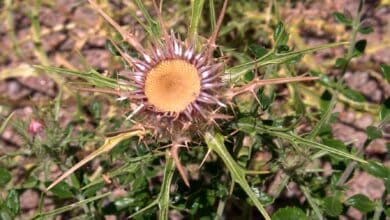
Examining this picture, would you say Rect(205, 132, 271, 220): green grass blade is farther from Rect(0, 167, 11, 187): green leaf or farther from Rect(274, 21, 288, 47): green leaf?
Rect(0, 167, 11, 187): green leaf

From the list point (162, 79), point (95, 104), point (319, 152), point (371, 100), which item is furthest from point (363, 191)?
point (162, 79)

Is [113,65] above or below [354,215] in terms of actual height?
above

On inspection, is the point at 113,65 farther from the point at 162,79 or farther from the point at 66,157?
the point at 162,79

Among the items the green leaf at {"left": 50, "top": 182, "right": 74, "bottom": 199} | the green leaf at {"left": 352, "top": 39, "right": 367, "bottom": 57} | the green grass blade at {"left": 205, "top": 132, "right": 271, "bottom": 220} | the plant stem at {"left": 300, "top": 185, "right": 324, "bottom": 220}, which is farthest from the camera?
the green leaf at {"left": 352, "top": 39, "right": 367, "bottom": 57}

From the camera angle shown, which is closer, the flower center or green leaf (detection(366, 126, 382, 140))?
the flower center

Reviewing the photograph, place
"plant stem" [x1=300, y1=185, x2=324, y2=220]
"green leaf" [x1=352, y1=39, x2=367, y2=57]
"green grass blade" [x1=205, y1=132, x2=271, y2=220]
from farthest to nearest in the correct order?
"green leaf" [x1=352, y1=39, x2=367, y2=57]
"plant stem" [x1=300, y1=185, x2=324, y2=220]
"green grass blade" [x1=205, y1=132, x2=271, y2=220]

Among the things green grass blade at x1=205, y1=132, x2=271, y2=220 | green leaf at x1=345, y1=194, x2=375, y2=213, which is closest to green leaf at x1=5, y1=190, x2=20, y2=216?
green grass blade at x1=205, y1=132, x2=271, y2=220

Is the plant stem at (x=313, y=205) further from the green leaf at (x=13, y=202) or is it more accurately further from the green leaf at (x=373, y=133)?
the green leaf at (x=13, y=202)
